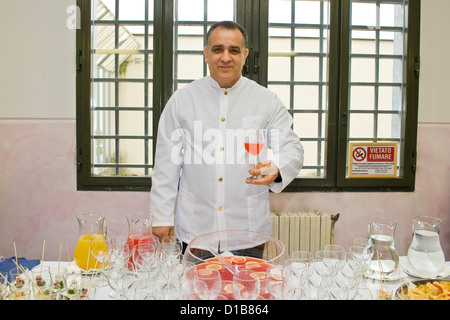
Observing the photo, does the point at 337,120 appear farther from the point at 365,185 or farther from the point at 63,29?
the point at 63,29

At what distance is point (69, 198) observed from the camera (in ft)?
9.70

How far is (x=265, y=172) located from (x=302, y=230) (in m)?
1.21

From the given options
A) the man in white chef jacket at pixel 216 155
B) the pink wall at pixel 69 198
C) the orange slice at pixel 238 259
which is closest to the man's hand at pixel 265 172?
the man in white chef jacket at pixel 216 155

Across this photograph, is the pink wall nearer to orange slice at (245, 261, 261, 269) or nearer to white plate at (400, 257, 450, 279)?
white plate at (400, 257, 450, 279)

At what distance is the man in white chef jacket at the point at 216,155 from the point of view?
2121 millimetres

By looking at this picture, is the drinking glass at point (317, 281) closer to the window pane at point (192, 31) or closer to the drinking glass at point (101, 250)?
the drinking glass at point (101, 250)

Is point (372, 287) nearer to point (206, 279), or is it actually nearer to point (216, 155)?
point (206, 279)

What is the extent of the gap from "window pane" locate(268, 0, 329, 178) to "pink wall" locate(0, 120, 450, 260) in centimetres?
49

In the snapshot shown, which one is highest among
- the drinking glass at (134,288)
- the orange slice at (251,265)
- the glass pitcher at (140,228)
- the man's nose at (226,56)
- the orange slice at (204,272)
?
the man's nose at (226,56)

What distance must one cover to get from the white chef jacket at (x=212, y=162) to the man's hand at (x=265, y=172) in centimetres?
21

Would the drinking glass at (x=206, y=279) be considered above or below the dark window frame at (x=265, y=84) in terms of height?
below

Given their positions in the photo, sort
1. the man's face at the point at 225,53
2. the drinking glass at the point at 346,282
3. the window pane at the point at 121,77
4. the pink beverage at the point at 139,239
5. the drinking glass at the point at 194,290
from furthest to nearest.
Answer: the window pane at the point at 121,77 < the man's face at the point at 225,53 < the pink beverage at the point at 139,239 < the drinking glass at the point at 346,282 < the drinking glass at the point at 194,290

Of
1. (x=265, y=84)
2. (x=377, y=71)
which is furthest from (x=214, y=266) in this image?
(x=377, y=71)

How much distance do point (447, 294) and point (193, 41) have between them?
2.48 m
